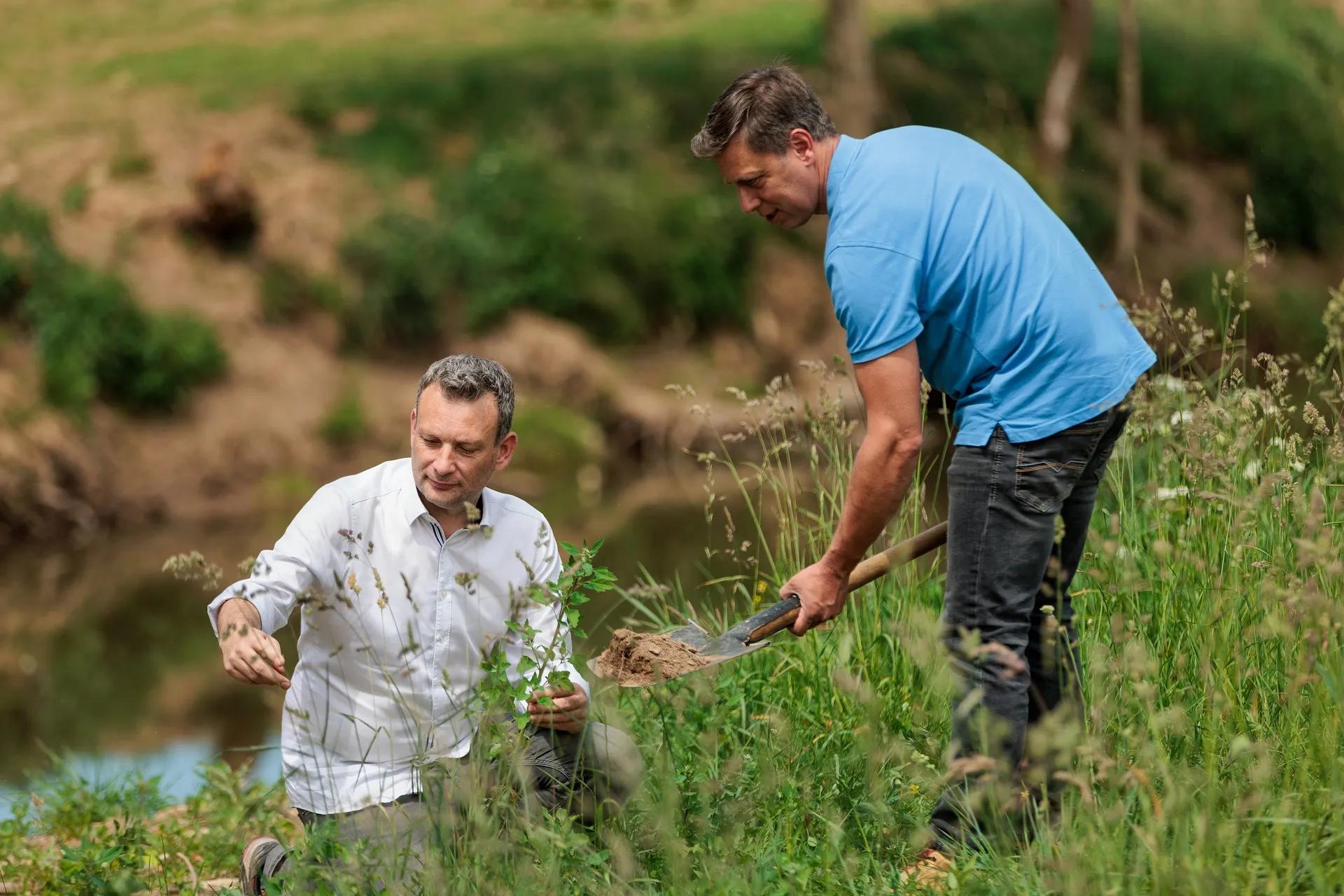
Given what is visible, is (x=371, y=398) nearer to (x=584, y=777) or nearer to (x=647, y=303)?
(x=647, y=303)

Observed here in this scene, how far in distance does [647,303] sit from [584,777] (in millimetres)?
11774

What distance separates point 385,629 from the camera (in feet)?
11.1

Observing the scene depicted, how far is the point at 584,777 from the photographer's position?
342cm

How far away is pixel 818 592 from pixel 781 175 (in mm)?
986

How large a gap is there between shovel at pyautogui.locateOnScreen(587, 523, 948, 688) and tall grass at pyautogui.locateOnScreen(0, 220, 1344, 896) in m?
0.21

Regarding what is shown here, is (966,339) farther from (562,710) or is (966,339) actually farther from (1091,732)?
(562,710)

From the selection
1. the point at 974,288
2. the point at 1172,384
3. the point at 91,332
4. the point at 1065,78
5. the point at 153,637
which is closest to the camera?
the point at 974,288

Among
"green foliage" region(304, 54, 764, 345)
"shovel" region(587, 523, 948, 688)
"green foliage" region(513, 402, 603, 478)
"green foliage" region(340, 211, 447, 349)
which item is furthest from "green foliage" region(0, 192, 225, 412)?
"shovel" region(587, 523, 948, 688)

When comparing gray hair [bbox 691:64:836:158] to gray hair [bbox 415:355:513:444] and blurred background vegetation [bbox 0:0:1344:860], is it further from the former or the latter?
blurred background vegetation [bbox 0:0:1344:860]

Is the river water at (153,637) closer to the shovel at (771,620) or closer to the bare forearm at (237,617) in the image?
the shovel at (771,620)

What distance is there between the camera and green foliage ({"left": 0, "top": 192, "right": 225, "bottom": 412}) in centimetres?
1205

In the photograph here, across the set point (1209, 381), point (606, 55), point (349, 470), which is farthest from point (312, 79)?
point (1209, 381)

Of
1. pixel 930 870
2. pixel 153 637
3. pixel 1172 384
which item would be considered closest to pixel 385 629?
pixel 930 870

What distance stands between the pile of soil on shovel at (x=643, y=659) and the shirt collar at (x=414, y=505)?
1.39 ft
